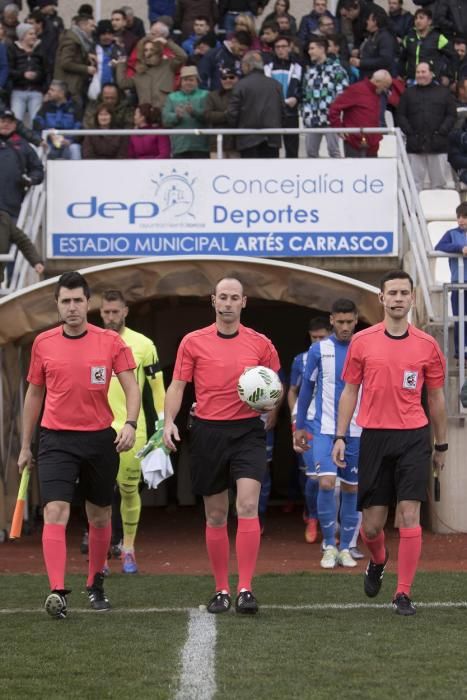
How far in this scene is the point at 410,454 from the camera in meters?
8.87

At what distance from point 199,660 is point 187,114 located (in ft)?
35.4

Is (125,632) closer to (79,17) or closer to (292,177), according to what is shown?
(292,177)

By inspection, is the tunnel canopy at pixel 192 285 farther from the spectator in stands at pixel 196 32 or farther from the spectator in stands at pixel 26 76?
the spectator in stands at pixel 196 32

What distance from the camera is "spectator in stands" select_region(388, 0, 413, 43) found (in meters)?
19.4

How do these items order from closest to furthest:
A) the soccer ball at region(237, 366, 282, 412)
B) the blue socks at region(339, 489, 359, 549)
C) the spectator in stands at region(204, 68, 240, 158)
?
the soccer ball at region(237, 366, 282, 412) → the blue socks at region(339, 489, 359, 549) → the spectator in stands at region(204, 68, 240, 158)

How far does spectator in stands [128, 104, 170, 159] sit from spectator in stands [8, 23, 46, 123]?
2297mm

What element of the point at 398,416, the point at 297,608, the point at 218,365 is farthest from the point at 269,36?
the point at 297,608

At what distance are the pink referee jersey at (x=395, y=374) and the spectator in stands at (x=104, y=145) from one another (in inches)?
330

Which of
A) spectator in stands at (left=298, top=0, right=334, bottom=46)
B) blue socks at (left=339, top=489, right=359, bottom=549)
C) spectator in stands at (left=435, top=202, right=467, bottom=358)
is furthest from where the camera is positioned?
spectator in stands at (left=298, top=0, right=334, bottom=46)

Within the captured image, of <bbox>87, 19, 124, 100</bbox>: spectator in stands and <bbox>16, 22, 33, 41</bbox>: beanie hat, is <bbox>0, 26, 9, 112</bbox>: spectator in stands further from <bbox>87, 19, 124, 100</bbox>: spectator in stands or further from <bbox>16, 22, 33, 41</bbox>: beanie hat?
<bbox>87, 19, 124, 100</bbox>: spectator in stands

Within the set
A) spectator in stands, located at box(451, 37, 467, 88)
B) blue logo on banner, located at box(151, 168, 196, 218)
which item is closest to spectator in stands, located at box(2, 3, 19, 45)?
blue logo on banner, located at box(151, 168, 196, 218)

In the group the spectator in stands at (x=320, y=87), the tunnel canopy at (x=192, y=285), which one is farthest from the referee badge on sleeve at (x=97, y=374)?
the spectator in stands at (x=320, y=87)

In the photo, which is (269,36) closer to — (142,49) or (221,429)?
(142,49)

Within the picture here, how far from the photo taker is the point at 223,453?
30.1ft
